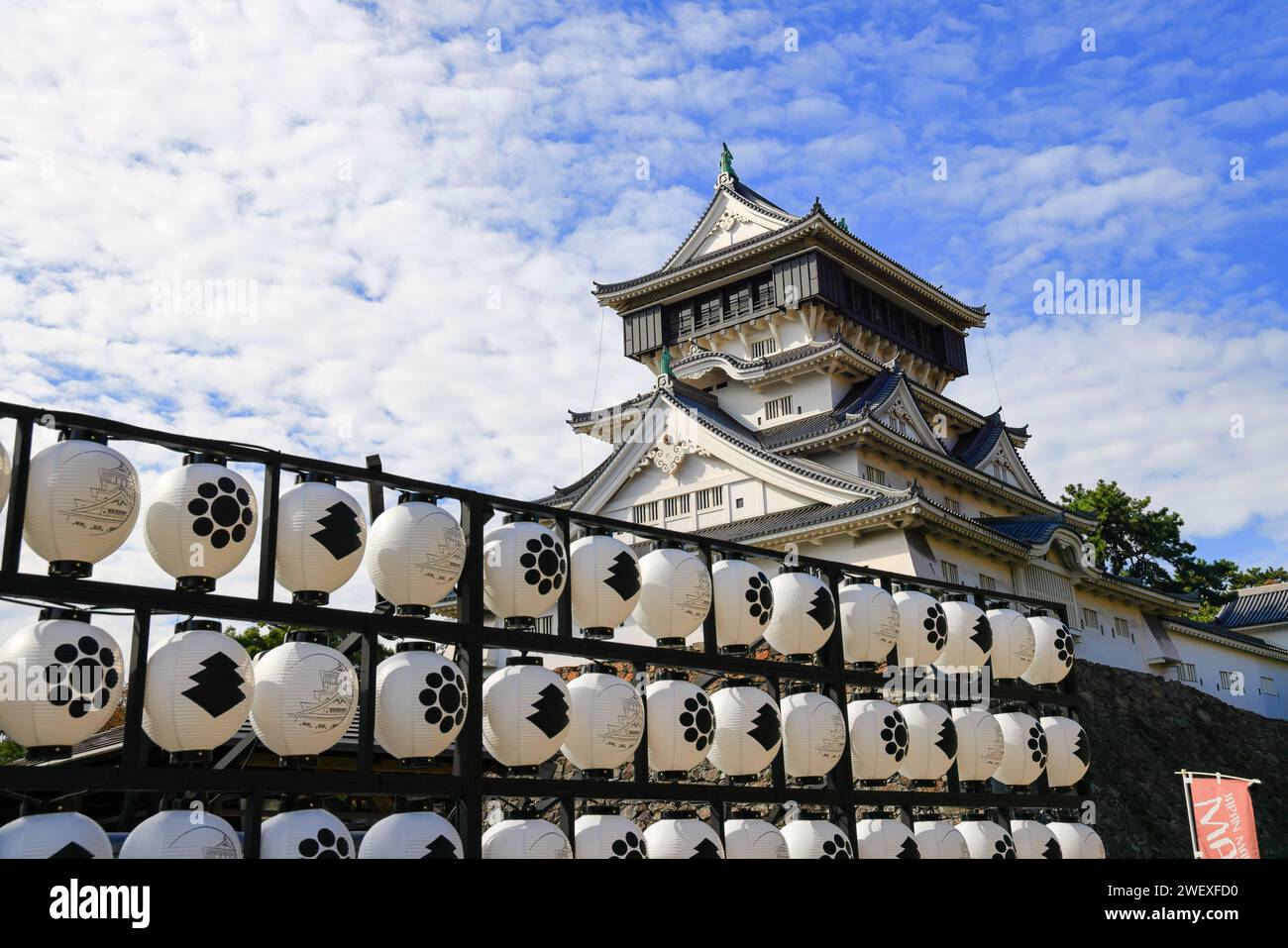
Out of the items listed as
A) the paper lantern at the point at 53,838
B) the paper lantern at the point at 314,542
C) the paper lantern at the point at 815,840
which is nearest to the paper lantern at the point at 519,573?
the paper lantern at the point at 314,542

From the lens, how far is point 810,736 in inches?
399

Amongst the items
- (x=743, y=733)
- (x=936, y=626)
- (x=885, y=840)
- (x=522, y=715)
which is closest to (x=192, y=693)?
(x=522, y=715)

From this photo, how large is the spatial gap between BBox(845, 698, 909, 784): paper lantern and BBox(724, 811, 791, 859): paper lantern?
145cm

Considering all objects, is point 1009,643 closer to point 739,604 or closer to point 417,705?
point 739,604

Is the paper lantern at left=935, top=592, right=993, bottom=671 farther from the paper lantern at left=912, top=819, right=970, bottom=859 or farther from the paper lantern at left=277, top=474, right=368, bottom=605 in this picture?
the paper lantern at left=277, top=474, right=368, bottom=605

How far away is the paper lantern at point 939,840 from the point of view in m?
10.8

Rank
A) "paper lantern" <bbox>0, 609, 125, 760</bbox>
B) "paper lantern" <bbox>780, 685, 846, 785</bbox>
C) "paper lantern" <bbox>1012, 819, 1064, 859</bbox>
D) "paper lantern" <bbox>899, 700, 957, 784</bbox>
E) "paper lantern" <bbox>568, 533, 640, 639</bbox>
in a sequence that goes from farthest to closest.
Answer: "paper lantern" <bbox>1012, 819, 1064, 859</bbox>, "paper lantern" <bbox>899, 700, 957, 784</bbox>, "paper lantern" <bbox>780, 685, 846, 785</bbox>, "paper lantern" <bbox>568, 533, 640, 639</bbox>, "paper lantern" <bbox>0, 609, 125, 760</bbox>

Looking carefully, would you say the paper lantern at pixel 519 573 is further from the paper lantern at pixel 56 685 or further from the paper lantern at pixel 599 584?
the paper lantern at pixel 56 685

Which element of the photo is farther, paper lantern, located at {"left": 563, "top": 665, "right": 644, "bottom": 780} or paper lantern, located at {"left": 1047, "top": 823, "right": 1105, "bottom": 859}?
paper lantern, located at {"left": 1047, "top": 823, "right": 1105, "bottom": 859}

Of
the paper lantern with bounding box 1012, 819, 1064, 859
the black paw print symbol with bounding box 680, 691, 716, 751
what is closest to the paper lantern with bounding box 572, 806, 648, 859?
the black paw print symbol with bounding box 680, 691, 716, 751

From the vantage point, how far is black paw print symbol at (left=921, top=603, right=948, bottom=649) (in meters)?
11.7

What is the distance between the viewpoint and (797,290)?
107ft

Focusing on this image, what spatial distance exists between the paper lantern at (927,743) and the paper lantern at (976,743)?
31cm
